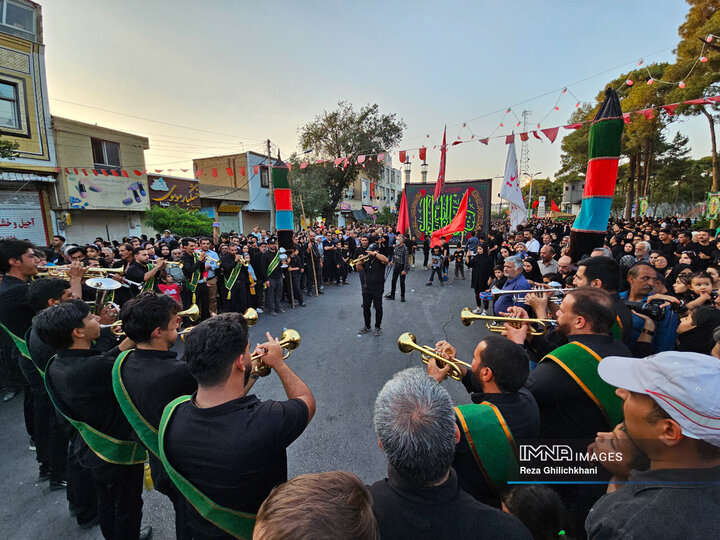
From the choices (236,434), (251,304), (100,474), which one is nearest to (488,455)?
(236,434)

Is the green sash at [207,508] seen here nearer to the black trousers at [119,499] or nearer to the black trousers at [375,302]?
the black trousers at [119,499]

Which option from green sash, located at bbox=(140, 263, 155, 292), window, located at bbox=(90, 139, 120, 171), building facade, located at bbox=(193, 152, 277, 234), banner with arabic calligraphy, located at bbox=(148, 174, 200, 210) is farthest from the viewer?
building facade, located at bbox=(193, 152, 277, 234)

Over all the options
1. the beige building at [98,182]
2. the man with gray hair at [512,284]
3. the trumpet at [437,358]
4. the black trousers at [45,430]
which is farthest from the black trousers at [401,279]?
the beige building at [98,182]

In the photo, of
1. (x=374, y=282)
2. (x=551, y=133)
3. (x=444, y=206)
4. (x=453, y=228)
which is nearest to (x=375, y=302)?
(x=374, y=282)

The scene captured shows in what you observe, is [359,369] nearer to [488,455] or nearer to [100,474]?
[100,474]

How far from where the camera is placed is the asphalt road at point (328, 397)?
2.61 metres

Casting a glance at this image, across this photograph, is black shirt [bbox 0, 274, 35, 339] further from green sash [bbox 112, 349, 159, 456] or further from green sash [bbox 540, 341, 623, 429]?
green sash [bbox 540, 341, 623, 429]

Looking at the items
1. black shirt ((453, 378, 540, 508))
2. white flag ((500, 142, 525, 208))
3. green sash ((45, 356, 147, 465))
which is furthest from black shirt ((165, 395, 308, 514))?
white flag ((500, 142, 525, 208))

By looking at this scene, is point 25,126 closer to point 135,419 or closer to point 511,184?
point 135,419

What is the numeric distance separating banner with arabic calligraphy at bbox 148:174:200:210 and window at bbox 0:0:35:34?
6613 mm

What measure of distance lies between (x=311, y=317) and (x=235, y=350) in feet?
20.5

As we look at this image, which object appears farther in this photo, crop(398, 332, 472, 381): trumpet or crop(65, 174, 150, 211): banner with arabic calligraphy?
crop(65, 174, 150, 211): banner with arabic calligraphy

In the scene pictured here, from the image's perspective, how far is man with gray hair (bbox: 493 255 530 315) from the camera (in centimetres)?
425

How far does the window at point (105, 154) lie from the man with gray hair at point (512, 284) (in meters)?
17.1
